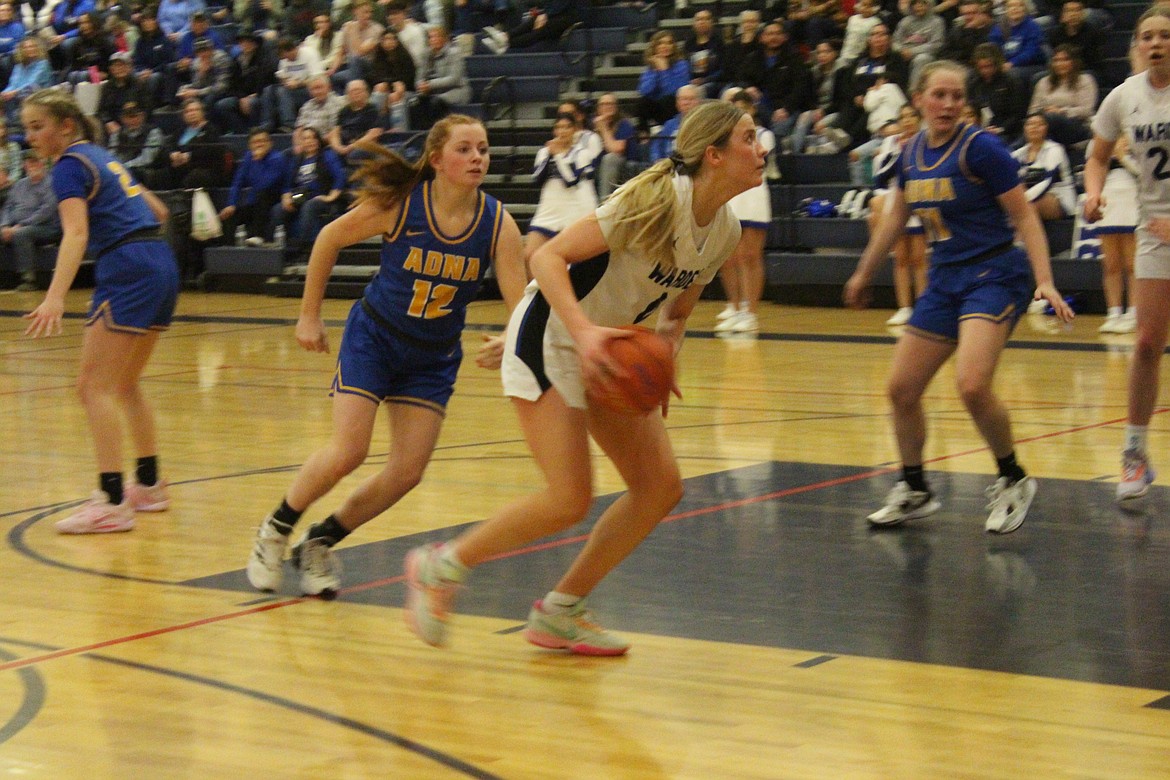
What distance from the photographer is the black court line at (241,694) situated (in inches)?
141

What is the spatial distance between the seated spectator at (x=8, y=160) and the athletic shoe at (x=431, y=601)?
16120 mm

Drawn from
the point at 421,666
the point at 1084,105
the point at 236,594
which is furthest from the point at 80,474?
the point at 1084,105

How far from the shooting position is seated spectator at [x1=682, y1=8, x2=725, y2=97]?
16203 mm

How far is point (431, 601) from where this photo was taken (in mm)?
4418

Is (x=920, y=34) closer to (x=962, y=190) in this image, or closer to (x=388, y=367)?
(x=962, y=190)

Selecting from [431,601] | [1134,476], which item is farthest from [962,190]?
[431,601]

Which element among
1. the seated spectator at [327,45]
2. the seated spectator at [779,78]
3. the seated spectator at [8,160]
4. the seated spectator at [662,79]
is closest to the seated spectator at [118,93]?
the seated spectator at [8,160]

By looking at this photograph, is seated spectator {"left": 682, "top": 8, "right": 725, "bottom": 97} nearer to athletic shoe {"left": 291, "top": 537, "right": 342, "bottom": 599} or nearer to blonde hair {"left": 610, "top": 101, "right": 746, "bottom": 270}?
athletic shoe {"left": 291, "top": 537, "right": 342, "bottom": 599}

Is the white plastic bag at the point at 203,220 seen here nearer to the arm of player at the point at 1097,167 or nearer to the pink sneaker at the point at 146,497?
the pink sneaker at the point at 146,497

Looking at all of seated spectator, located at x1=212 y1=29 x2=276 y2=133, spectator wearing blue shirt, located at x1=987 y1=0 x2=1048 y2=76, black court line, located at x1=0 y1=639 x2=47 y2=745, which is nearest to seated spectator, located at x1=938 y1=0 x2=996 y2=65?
spectator wearing blue shirt, located at x1=987 y1=0 x2=1048 y2=76

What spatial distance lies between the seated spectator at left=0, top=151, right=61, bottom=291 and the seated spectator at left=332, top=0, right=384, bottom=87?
3.45 m

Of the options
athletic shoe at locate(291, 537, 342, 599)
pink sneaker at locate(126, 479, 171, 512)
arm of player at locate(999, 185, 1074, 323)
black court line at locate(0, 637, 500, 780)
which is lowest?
pink sneaker at locate(126, 479, 171, 512)

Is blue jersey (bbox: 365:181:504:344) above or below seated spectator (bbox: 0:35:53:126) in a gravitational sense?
above

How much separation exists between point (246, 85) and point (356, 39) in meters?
1.73
